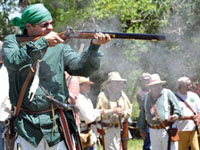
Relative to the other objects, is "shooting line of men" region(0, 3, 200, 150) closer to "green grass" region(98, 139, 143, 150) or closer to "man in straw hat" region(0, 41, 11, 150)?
"man in straw hat" region(0, 41, 11, 150)

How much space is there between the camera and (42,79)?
4.02 metres

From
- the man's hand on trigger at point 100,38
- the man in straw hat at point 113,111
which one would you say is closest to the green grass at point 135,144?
the man in straw hat at point 113,111

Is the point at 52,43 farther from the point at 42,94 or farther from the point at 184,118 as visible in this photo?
the point at 184,118

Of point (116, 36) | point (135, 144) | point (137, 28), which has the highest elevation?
point (116, 36)

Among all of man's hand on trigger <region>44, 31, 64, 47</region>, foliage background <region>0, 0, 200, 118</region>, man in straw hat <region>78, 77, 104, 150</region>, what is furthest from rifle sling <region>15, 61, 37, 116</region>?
foliage background <region>0, 0, 200, 118</region>

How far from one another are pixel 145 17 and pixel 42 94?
962cm

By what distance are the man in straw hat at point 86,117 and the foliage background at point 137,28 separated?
11.0ft

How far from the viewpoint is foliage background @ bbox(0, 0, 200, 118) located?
11688 mm

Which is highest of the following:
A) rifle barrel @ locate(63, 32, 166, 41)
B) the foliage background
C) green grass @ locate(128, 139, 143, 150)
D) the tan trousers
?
rifle barrel @ locate(63, 32, 166, 41)

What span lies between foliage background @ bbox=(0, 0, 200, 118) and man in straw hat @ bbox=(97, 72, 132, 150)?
244 centimetres

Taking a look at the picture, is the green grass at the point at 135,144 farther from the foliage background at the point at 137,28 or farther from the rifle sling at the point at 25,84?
the rifle sling at the point at 25,84

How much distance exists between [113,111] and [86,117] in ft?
5.41

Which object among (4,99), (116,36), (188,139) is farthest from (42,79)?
(188,139)

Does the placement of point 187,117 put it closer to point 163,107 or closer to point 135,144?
point 163,107
